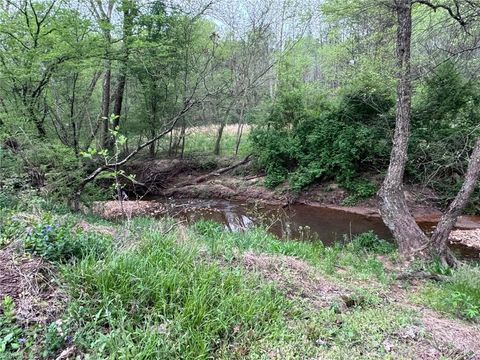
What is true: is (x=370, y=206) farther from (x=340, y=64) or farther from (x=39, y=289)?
(x=39, y=289)

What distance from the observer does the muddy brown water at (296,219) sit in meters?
8.38

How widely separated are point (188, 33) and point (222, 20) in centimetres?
200

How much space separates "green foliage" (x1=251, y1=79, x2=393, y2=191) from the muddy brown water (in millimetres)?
1367

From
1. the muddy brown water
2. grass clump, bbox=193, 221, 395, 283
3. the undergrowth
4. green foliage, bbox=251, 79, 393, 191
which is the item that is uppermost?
green foliage, bbox=251, 79, 393, 191

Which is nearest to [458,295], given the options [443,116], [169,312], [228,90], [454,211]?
[454,211]

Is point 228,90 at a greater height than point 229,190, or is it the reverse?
point 228,90

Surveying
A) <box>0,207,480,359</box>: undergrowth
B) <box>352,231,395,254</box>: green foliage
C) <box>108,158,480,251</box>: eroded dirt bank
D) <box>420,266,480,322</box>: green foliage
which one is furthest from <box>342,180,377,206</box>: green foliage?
<box>0,207,480,359</box>: undergrowth

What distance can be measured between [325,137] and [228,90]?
5.17 metres

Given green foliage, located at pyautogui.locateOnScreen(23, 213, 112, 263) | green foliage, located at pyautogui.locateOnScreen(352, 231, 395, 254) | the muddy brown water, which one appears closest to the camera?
green foliage, located at pyautogui.locateOnScreen(23, 213, 112, 263)

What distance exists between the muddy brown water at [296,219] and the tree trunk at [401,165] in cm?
176

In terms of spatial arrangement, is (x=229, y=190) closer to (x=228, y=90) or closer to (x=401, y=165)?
(x=228, y=90)

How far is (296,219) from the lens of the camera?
1022 cm

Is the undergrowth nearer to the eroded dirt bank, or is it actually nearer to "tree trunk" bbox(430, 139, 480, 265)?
"tree trunk" bbox(430, 139, 480, 265)

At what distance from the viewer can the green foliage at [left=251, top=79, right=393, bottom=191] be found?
11.0 m
